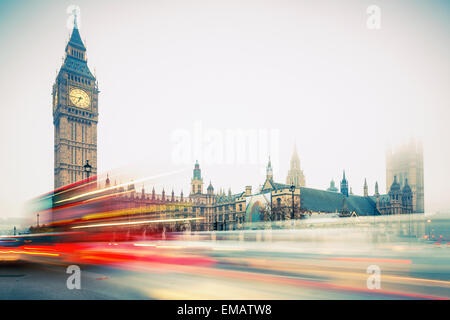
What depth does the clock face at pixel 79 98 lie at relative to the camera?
95062mm

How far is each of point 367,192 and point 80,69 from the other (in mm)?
110200

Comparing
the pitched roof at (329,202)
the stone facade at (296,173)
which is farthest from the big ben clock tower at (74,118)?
the stone facade at (296,173)

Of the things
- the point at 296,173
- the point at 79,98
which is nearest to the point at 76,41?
the point at 79,98

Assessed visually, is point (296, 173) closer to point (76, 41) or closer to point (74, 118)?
point (74, 118)

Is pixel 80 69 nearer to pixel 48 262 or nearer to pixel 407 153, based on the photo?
pixel 48 262

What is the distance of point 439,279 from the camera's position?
8586 millimetres

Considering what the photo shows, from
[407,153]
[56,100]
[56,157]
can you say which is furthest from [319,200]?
[56,100]

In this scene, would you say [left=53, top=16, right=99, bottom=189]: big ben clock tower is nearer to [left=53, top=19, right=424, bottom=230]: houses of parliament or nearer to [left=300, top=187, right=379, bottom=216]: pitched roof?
[left=53, top=19, right=424, bottom=230]: houses of parliament

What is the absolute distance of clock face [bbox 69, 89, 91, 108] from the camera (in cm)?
9506

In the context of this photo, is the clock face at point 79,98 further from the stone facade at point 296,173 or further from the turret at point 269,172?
the stone facade at point 296,173

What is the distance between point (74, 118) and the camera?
93812 millimetres

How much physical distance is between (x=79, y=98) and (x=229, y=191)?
57670 mm

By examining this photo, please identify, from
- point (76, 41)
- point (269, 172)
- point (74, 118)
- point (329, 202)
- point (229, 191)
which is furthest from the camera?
point (229, 191)

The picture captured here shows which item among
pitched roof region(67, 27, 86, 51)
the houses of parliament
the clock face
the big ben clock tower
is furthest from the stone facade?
pitched roof region(67, 27, 86, 51)
